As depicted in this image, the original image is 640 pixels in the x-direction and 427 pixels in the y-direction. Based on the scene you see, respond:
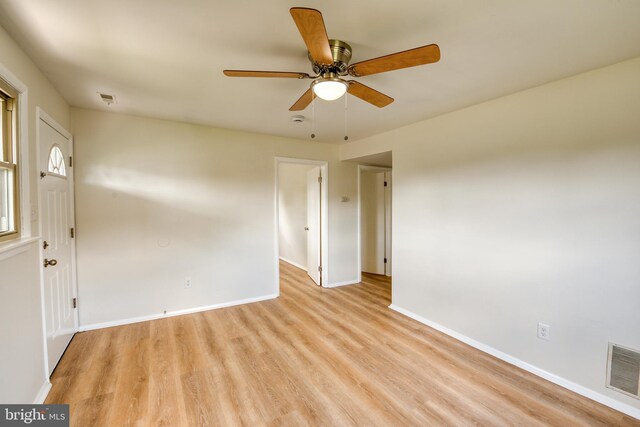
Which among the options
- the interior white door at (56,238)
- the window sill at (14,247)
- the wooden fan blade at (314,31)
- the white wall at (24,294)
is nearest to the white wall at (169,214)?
the interior white door at (56,238)

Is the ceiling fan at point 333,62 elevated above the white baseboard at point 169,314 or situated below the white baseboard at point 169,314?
above

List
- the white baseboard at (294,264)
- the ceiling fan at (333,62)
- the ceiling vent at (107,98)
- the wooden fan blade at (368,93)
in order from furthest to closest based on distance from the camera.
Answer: the white baseboard at (294,264), the ceiling vent at (107,98), the wooden fan blade at (368,93), the ceiling fan at (333,62)

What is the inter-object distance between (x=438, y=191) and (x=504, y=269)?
1.00 metres

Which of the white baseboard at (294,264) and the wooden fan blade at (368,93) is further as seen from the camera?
the white baseboard at (294,264)

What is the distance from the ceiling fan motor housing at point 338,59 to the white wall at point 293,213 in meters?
3.79

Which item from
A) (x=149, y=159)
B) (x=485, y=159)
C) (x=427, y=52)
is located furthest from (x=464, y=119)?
(x=149, y=159)

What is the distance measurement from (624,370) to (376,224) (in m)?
3.69

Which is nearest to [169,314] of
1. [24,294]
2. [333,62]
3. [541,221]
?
[24,294]

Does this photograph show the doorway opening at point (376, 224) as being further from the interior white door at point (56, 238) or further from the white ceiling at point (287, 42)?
the interior white door at point (56, 238)

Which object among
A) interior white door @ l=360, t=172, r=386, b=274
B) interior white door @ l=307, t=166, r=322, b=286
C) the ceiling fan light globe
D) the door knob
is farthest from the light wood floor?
interior white door @ l=360, t=172, r=386, b=274

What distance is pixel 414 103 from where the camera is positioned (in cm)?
259

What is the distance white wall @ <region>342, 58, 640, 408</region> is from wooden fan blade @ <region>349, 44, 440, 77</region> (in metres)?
1.50

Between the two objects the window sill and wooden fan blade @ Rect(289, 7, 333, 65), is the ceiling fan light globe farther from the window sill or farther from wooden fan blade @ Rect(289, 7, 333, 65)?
the window sill

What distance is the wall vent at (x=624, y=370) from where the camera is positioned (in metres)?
1.75
